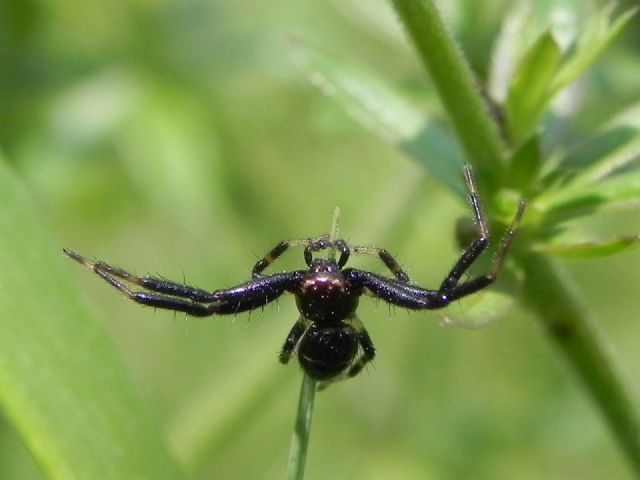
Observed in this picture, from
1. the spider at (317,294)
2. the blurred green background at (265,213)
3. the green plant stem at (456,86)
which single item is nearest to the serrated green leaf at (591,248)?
the green plant stem at (456,86)

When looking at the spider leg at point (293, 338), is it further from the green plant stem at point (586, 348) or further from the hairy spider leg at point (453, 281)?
the green plant stem at point (586, 348)

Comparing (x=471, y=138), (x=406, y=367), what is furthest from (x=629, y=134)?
(x=406, y=367)

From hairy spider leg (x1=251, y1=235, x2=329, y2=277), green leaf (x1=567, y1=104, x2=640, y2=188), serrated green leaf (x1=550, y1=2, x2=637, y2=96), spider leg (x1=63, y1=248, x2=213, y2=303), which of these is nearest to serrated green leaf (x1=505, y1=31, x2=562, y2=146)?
serrated green leaf (x1=550, y1=2, x2=637, y2=96)

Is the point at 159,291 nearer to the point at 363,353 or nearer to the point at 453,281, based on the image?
the point at 363,353

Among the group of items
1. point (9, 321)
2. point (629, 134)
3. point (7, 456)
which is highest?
point (629, 134)

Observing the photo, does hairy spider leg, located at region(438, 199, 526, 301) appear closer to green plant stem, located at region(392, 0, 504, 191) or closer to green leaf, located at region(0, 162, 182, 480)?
green plant stem, located at region(392, 0, 504, 191)

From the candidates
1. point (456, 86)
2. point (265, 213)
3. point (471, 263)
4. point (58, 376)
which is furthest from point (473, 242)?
point (265, 213)

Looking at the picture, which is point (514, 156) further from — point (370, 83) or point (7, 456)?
point (7, 456)
